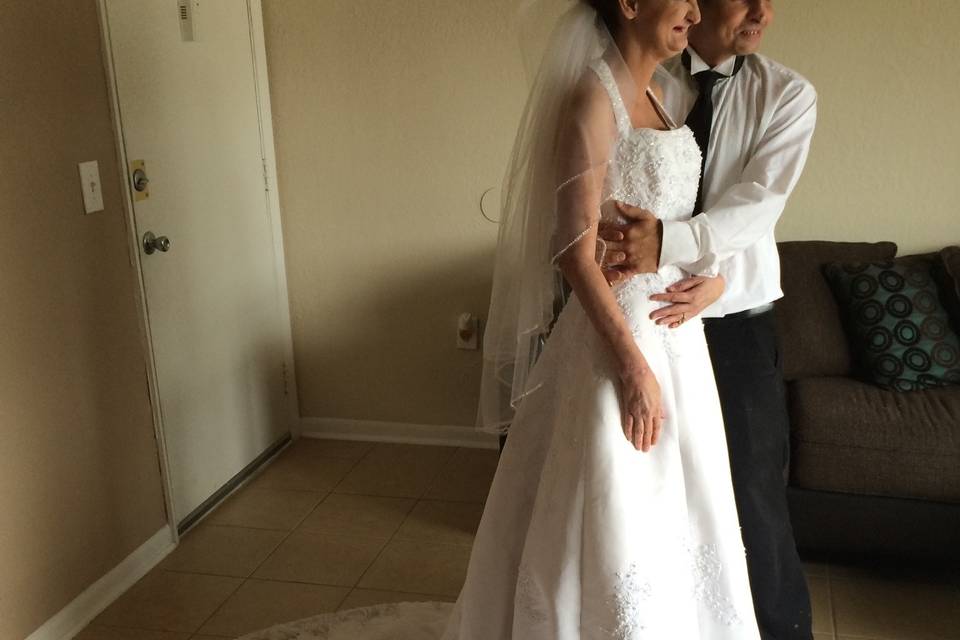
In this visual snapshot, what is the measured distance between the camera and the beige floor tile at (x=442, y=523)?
2.86 meters

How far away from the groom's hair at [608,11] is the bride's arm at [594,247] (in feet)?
0.43

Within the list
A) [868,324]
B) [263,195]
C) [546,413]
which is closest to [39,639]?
[546,413]

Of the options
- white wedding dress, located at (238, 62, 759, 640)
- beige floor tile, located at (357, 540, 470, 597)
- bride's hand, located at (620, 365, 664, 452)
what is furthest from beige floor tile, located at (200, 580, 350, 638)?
bride's hand, located at (620, 365, 664, 452)

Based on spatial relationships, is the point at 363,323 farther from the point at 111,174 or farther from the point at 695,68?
the point at 695,68

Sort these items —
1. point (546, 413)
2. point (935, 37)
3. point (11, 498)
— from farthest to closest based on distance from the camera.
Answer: point (935, 37) → point (11, 498) → point (546, 413)

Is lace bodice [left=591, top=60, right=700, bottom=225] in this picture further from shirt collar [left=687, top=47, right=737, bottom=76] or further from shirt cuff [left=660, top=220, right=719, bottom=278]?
shirt collar [left=687, top=47, right=737, bottom=76]

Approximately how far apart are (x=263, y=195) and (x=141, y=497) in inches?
49.1

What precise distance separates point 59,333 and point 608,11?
160 centimetres

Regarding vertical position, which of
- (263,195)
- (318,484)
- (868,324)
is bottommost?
(318,484)

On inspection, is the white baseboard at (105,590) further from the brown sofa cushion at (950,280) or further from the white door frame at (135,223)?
the brown sofa cushion at (950,280)

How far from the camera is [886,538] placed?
248 cm

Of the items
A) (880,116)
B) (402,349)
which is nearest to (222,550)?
(402,349)

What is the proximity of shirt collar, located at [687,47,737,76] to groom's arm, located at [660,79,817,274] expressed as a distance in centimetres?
12

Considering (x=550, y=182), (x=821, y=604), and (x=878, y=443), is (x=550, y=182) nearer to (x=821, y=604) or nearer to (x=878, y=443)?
(x=878, y=443)
